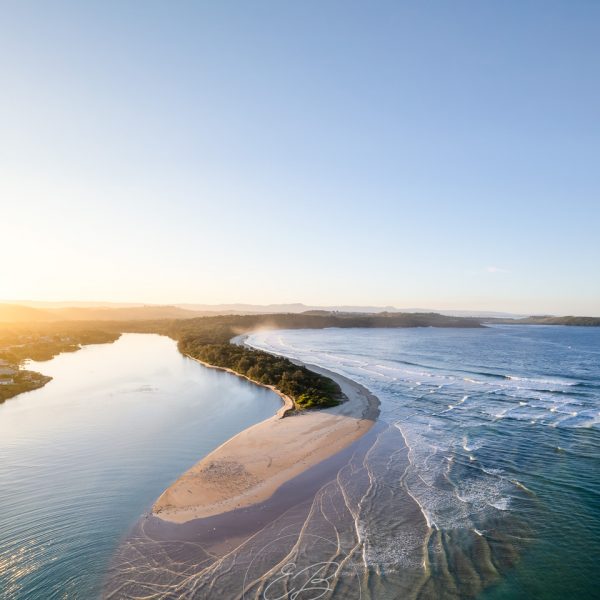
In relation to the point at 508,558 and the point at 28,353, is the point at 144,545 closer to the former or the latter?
the point at 508,558

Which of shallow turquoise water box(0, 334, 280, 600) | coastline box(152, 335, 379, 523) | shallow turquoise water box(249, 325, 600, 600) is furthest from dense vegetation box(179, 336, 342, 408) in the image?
shallow turquoise water box(249, 325, 600, 600)

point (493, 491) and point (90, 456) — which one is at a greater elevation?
point (493, 491)

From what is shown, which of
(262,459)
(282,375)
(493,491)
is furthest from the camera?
(282,375)

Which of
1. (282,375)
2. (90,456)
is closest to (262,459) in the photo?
(90,456)

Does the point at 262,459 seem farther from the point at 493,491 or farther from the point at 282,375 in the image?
the point at 282,375

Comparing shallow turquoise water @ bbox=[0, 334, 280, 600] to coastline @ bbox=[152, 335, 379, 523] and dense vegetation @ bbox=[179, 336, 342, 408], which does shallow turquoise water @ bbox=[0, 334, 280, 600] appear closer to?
coastline @ bbox=[152, 335, 379, 523]

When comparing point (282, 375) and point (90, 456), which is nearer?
point (90, 456)

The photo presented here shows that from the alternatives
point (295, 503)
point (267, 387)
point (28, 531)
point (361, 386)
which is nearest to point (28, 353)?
point (267, 387)
